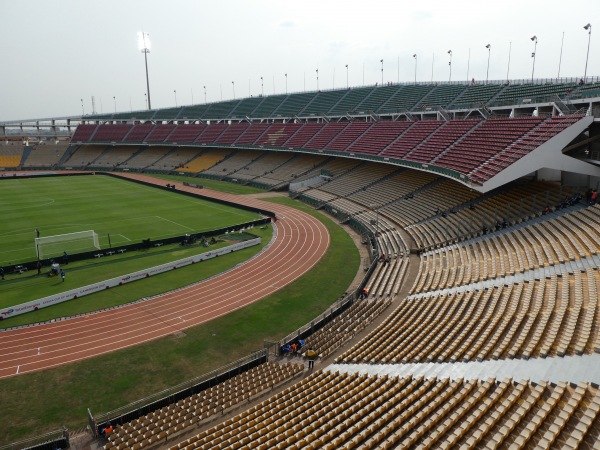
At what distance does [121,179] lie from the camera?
67.5 meters

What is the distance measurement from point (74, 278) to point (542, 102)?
129ft

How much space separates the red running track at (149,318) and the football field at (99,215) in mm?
11305

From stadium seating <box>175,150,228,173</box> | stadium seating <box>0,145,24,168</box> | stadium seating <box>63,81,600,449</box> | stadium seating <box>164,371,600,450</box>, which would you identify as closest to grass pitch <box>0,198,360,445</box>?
stadium seating <box>63,81,600,449</box>

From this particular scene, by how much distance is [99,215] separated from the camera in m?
43.0

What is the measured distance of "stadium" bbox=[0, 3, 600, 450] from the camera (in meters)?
11.0

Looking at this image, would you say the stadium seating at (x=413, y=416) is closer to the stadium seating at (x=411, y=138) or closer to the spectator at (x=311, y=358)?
the spectator at (x=311, y=358)

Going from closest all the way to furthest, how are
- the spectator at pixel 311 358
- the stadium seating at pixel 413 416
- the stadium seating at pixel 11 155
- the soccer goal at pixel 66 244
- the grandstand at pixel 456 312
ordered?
1. the stadium seating at pixel 413 416
2. the grandstand at pixel 456 312
3. the spectator at pixel 311 358
4. the soccer goal at pixel 66 244
5. the stadium seating at pixel 11 155

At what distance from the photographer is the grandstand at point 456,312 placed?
33.7 ft

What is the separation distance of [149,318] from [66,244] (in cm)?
1585

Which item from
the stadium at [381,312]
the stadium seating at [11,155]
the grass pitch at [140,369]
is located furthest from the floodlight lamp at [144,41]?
the grass pitch at [140,369]

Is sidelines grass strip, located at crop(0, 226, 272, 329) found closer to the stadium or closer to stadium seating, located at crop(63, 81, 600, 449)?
the stadium

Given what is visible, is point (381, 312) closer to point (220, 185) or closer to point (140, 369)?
point (140, 369)

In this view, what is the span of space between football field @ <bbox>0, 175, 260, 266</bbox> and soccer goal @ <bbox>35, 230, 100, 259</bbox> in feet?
0.33

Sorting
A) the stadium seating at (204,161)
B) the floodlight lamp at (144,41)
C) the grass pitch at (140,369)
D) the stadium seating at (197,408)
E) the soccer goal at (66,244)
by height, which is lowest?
the grass pitch at (140,369)
